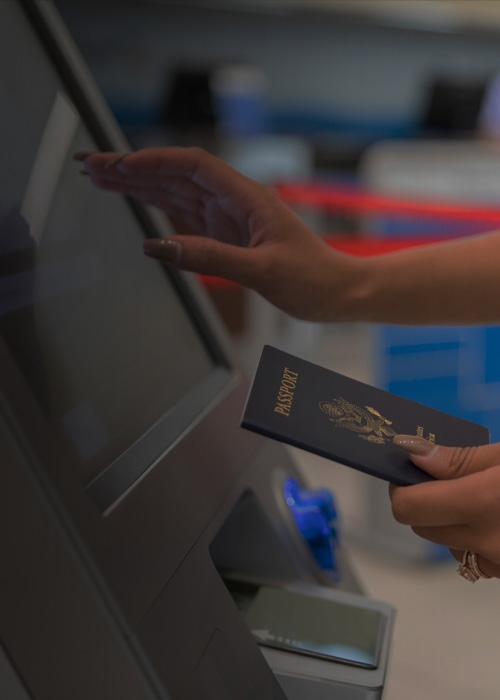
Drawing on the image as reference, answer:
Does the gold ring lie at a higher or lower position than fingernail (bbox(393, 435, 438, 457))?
lower

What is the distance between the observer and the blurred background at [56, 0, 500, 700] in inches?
36.7

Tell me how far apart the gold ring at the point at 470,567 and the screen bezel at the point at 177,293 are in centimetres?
23

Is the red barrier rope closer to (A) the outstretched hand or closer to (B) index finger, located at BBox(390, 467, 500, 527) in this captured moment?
(A) the outstretched hand

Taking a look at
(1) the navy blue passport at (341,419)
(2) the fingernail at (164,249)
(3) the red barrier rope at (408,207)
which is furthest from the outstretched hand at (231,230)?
(3) the red barrier rope at (408,207)

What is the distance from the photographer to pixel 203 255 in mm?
639

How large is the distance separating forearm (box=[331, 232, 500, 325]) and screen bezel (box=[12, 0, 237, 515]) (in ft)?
0.50

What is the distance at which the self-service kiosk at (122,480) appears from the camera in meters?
0.42

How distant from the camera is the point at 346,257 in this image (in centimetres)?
79

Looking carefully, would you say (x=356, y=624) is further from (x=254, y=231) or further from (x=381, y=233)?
(x=381, y=233)

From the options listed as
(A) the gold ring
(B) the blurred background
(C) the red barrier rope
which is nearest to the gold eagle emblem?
(A) the gold ring

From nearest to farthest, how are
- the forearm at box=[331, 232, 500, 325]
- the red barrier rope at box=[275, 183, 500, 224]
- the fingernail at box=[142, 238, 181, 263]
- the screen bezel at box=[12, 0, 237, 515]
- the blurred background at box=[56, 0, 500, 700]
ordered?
the screen bezel at box=[12, 0, 237, 515]
the fingernail at box=[142, 238, 181, 263]
the forearm at box=[331, 232, 500, 325]
the blurred background at box=[56, 0, 500, 700]
the red barrier rope at box=[275, 183, 500, 224]

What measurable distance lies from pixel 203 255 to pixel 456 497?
29cm

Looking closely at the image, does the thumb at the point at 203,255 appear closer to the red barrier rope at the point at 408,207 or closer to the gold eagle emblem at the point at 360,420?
the gold eagle emblem at the point at 360,420

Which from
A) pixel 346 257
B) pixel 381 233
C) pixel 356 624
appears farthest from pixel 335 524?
pixel 381 233
